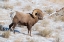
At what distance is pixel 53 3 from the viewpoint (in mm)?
19141

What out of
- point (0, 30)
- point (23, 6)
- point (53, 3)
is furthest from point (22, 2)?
point (0, 30)

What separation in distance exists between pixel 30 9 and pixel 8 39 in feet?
24.1

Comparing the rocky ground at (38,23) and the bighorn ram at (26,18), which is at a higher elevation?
the bighorn ram at (26,18)

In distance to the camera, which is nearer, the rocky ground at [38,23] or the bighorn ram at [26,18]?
the rocky ground at [38,23]

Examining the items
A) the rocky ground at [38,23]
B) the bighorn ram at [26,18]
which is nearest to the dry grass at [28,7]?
the rocky ground at [38,23]

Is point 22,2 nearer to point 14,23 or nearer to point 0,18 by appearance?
point 0,18

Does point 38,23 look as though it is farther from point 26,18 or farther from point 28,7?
point 28,7

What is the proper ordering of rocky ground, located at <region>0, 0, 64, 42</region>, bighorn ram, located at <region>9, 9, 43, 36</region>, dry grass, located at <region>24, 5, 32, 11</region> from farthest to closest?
dry grass, located at <region>24, 5, 32, 11</region>, bighorn ram, located at <region>9, 9, 43, 36</region>, rocky ground, located at <region>0, 0, 64, 42</region>

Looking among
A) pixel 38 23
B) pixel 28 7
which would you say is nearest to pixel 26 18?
pixel 38 23

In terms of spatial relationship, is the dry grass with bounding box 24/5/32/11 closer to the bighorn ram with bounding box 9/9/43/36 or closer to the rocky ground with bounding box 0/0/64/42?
the rocky ground with bounding box 0/0/64/42

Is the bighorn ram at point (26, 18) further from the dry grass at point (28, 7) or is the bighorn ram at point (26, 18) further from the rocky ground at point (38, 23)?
the dry grass at point (28, 7)

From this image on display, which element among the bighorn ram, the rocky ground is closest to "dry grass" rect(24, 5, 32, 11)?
the rocky ground

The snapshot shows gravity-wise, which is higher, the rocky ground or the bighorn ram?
the bighorn ram

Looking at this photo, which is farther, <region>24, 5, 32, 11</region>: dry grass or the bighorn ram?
<region>24, 5, 32, 11</region>: dry grass
